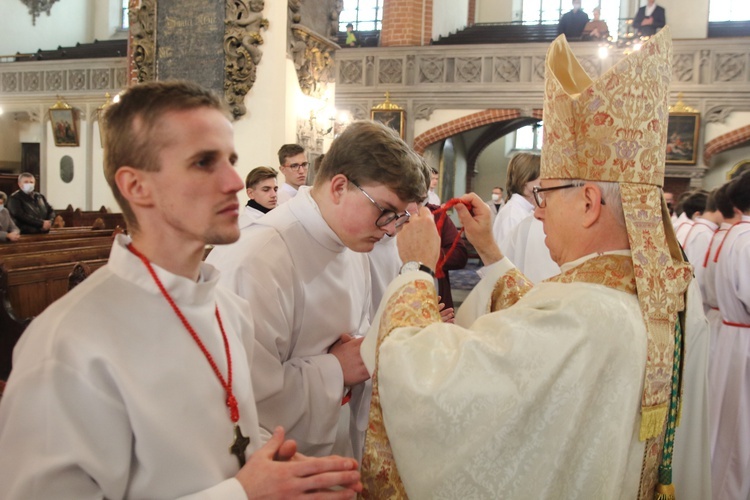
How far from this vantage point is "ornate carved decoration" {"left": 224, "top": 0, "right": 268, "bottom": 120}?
5785mm

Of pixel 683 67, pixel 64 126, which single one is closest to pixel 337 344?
pixel 683 67

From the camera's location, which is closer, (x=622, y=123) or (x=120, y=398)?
(x=120, y=398)

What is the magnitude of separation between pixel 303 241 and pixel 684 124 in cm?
1184

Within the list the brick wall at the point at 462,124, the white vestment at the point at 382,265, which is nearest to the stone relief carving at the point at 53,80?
the brick wall at the point at 462,124

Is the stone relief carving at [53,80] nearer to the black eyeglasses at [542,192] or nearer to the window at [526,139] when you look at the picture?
the window at [526,139]

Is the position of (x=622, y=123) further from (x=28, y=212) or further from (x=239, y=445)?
(x=28, y=212)

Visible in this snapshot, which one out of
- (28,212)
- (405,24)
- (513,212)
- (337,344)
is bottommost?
(28,212)

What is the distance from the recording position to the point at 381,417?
1.73 meters

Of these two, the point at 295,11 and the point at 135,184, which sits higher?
the point at 295,11

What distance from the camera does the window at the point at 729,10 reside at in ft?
50.6

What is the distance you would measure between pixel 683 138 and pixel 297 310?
12.0 metres

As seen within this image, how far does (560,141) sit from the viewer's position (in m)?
1.80

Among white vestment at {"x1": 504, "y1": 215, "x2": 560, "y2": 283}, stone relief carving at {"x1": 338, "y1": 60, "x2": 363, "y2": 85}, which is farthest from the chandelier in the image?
white vestment at {"x1": 504, "y1": 215, "x2": 560, "y2": 283}

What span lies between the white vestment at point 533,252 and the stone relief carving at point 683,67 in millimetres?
9655
